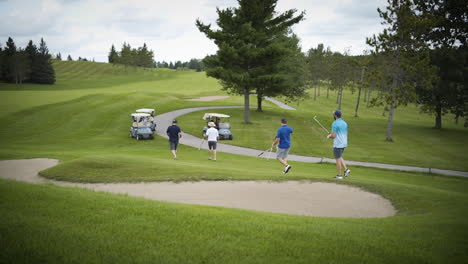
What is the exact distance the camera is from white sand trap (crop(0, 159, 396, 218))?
888 cm

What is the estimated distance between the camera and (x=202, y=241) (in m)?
5.18

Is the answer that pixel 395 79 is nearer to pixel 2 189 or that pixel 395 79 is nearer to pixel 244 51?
pixel 244 51

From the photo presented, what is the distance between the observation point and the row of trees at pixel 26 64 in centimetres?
8281

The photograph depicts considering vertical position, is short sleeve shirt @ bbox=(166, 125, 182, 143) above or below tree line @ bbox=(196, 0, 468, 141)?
below

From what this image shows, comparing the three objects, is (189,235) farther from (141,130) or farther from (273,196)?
Result: (141,130)

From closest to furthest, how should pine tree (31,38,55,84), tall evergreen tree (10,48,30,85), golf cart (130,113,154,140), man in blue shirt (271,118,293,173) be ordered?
man in blue shirt (271,118,293,173) → golf cart (130,113,154,140) → tall evergreen tree (10,48,30,85) → pine tree (31,38,55,84)

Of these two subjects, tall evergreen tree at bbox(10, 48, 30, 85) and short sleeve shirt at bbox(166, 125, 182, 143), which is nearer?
short sleeve shirt at bbox(166, 125, 182, 143)

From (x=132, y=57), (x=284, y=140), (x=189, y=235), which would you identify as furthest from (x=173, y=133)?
(x=132, y=57)

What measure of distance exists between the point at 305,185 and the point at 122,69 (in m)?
144

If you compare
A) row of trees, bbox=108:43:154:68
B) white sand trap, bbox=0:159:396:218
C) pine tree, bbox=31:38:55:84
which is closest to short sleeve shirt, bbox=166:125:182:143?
white sand trap, bbox=0:159:396:218

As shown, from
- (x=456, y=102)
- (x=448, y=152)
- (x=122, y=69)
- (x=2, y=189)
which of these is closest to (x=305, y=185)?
(x=2, y=189)

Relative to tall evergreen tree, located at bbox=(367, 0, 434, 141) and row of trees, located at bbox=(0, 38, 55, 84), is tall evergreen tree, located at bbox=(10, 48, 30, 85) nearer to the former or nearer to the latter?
row of trees, located at bbox=(0, 38, 55, 84)

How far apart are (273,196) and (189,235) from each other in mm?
4986

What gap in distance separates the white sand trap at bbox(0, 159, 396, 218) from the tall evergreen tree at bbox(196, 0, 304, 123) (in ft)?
86.8
